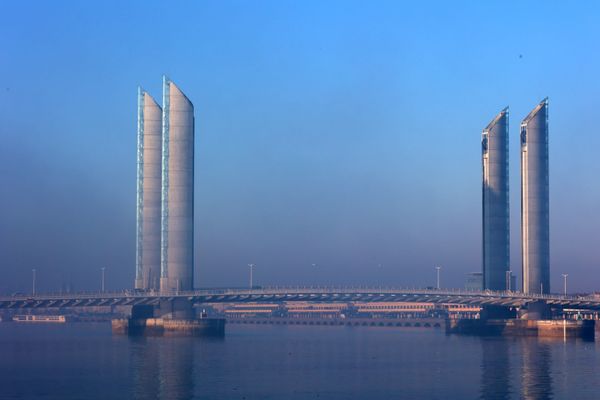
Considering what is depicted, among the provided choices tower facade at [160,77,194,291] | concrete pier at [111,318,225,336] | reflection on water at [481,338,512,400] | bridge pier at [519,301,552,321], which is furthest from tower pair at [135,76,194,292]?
bridge pier at [519,301,552,321]

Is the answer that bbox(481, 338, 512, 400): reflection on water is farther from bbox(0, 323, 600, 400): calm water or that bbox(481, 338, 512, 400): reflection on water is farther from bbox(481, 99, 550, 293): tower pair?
bbox(481, 99, 550, 293): tower pair

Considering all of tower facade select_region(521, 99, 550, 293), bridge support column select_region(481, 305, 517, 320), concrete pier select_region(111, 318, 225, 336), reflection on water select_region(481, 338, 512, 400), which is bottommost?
reflection on water select_region(481, 338, 512, 400)

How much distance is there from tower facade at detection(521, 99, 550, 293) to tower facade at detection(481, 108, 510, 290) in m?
6.46

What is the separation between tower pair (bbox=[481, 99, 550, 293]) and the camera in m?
171

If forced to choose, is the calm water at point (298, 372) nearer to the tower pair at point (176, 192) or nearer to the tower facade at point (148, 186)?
the tower pair at point (176, 192)

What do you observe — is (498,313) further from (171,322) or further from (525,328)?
(171,322)

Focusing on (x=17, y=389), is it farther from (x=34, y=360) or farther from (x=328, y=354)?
(x=328, y=354)

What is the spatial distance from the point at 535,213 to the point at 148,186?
197 ft

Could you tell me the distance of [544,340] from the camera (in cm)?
15200

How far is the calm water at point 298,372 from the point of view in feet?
252

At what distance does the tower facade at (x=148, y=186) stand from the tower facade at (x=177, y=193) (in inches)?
429

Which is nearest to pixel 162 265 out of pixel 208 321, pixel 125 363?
pixel 208 321

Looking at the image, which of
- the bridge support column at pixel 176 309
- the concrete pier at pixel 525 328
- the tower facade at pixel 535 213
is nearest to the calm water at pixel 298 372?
the concrete pier at pixel 525 328

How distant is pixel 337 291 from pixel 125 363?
71149 millimetres
